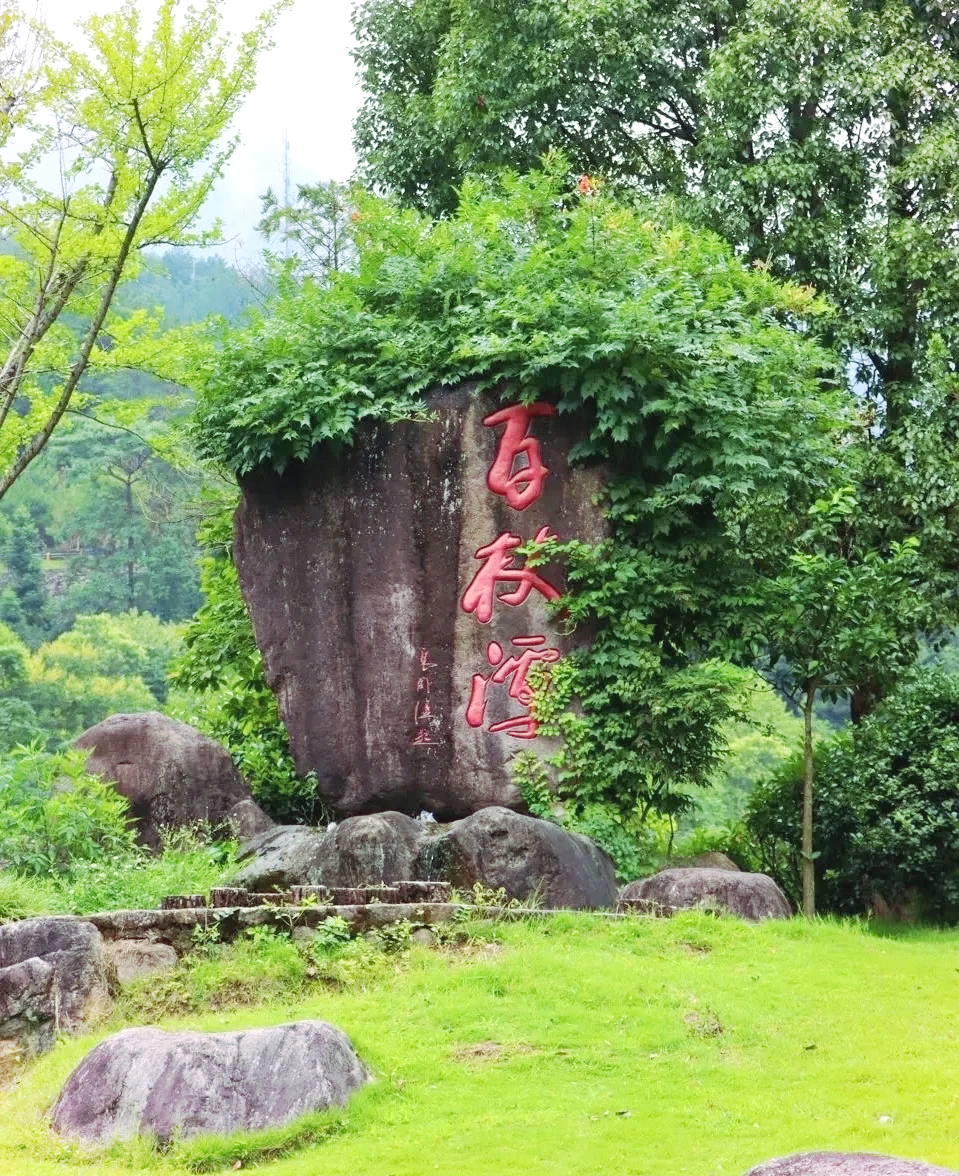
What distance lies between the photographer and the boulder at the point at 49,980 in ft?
22.2

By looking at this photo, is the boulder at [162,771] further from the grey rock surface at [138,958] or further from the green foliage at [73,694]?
the green foliage at [73,694]

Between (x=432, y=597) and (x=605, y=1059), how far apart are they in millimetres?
5305

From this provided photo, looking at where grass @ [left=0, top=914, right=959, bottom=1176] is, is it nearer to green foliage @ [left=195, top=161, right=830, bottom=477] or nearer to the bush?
the bush

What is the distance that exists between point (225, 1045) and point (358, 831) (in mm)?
3595

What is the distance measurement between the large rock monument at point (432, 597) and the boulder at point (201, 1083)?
521 centimetres

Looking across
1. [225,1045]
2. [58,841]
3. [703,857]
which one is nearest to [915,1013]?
[225,1045]

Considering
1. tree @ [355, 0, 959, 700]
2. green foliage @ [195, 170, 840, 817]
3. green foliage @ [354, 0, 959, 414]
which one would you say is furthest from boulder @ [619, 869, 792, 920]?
green foliage @ [354, 0, 959, 414]

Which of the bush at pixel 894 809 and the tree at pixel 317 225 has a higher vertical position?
the tree at pixel 317 225

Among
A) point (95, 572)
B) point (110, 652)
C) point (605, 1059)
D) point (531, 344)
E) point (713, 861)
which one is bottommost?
point (713, 861)

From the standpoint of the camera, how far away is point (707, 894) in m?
9.04

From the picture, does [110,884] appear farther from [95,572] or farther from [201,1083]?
[95,572]

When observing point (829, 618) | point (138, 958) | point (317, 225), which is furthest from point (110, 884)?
point (317, 225)

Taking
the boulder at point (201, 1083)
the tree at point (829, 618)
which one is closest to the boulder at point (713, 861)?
the tree at point (829, 618)
